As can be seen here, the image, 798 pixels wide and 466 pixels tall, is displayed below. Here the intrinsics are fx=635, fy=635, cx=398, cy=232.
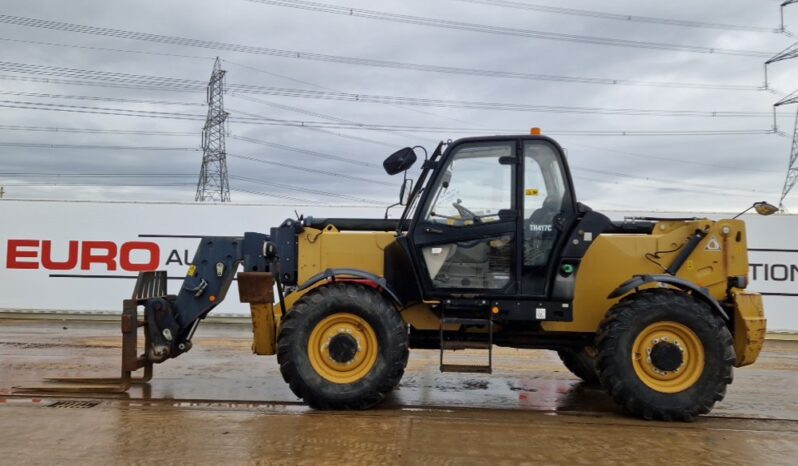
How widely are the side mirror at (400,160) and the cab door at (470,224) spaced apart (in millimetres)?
283

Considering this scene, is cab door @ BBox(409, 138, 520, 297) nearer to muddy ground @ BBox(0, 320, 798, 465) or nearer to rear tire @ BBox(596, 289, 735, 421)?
rear tire @ BBox(596, 289, 735, 421)

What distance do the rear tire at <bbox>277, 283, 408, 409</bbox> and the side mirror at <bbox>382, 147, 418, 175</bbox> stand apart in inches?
46.1

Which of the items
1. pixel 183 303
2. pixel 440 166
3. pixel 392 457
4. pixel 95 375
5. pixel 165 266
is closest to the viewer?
pixel 392 457

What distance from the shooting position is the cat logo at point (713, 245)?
606cm

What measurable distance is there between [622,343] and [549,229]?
3.81 feet

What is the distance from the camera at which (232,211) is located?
14.0 m

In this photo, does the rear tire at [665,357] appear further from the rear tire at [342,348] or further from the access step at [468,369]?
the rear tire at [342,348]

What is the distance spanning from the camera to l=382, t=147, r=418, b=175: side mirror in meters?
5.80

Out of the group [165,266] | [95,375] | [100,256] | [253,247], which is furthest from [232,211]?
[253,247]

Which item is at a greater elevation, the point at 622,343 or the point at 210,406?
the point at 622,343

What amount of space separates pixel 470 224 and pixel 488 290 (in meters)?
0.63

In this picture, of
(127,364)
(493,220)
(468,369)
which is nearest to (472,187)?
(493,220)

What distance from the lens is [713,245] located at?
606 cm

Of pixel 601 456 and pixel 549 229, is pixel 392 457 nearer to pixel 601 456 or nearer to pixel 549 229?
pixel 601 456
